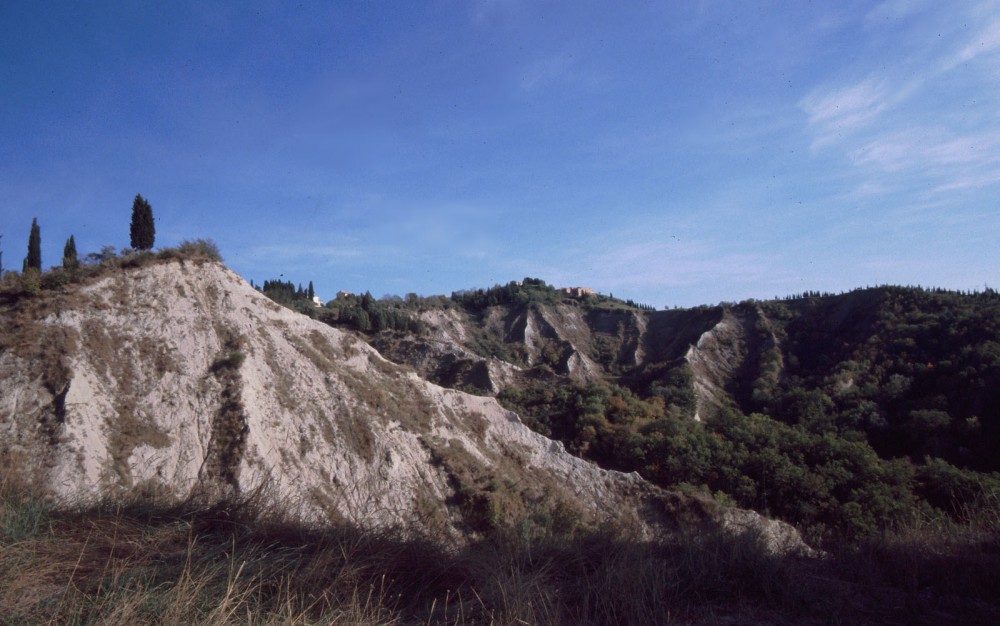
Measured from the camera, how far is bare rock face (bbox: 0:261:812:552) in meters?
13.4

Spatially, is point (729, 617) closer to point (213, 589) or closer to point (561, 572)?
point (561, 572)

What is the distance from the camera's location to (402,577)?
416 cm

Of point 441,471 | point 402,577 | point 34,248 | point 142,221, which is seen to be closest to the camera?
point 402,577

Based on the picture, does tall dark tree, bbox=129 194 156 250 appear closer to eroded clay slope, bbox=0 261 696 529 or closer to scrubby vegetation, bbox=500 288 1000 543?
eroded clay slope, bbox=0 261 696 529

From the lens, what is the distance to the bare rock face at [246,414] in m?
13.4

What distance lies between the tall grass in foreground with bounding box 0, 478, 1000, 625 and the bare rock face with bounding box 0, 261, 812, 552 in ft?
22.0

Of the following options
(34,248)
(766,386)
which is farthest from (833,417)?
(34,248)

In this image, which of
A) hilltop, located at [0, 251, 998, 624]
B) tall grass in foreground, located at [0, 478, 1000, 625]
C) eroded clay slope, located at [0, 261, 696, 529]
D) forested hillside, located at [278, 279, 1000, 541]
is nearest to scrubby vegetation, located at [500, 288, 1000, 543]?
forested hillside, located at [278, 279, 1000, 541]

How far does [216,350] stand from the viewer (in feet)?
57.5

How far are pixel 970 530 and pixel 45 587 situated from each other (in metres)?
8.24

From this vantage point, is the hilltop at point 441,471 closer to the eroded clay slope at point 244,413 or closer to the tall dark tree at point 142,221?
the eroded clay slope at point 244,413

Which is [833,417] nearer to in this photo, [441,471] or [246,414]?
[441,471]

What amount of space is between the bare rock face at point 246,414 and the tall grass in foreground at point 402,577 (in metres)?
6.71

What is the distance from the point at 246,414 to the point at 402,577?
13274mm
